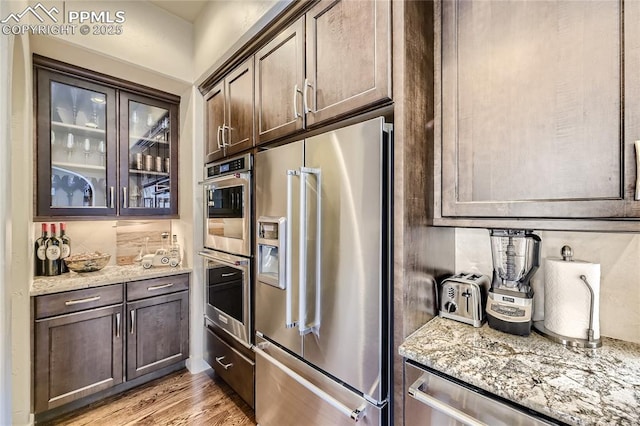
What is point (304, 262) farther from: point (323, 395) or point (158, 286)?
point (158, 286)

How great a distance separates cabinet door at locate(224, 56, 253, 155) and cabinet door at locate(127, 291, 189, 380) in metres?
1.38

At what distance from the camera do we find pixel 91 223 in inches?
97.4

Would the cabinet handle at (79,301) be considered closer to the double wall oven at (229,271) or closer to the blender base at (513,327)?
the double wall oven at (229,271)

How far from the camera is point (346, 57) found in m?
1.25

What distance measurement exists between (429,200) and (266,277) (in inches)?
39.2

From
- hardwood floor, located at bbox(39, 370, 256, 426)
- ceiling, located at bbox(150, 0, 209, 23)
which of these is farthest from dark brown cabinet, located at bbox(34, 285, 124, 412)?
ceiling, located at bbox(150, 0, 209, 23)

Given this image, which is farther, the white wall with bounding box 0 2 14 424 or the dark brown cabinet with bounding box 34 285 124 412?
the dark brown cabinet with bounding box 34 285 124 412

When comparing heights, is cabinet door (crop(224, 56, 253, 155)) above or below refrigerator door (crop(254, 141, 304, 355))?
above

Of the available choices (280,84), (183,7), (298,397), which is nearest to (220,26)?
(183,7)

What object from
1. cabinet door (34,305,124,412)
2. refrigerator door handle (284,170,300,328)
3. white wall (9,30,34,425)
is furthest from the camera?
cabinet door (34,305,124,412)

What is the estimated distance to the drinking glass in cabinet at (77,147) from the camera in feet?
6.99

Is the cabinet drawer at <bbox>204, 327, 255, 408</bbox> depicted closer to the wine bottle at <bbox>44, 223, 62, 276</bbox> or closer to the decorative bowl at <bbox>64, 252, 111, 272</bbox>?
the decorative bowl at <bbox>64, 252, 111, 272</bbox>

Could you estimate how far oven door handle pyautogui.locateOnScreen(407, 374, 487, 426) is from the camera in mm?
868

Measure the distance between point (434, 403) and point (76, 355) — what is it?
2.32 meters
